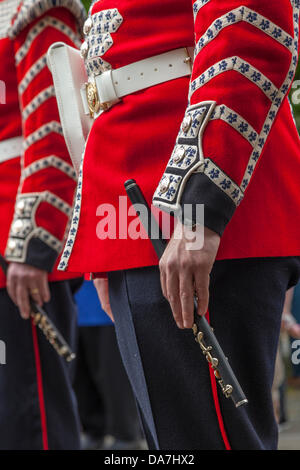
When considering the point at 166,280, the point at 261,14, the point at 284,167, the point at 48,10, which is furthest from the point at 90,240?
the point at 48,10

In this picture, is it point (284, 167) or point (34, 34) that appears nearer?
point (284, 167)

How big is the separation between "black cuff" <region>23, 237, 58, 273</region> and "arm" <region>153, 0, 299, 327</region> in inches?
34.1

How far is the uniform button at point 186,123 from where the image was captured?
1.33 m

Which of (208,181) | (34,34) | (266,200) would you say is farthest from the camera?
(34,34)

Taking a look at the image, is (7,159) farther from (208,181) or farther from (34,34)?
(208,181)

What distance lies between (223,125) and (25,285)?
1009 millimetres

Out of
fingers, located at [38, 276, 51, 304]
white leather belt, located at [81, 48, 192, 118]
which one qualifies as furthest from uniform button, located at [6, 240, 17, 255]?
white leather belt, located at [81, 48, 192, 118]

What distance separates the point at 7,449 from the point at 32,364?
239 mm

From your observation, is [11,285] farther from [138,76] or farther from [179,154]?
[179,154]

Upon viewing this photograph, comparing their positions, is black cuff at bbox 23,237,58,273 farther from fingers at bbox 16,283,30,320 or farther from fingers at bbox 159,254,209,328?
fingers at bbox 159,254,209,328

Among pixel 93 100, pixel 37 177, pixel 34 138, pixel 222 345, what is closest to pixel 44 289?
pixel 37 177

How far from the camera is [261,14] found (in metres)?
1.32

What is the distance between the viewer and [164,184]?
1328 millimetres

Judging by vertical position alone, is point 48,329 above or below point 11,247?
below
